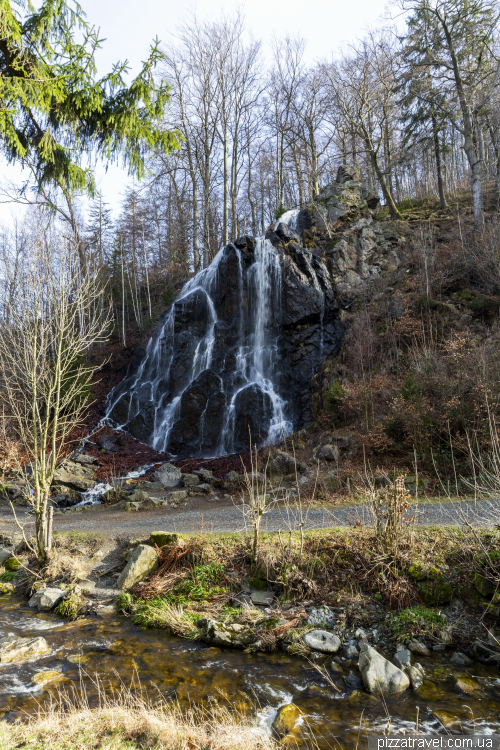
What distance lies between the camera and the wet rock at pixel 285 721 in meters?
3.55

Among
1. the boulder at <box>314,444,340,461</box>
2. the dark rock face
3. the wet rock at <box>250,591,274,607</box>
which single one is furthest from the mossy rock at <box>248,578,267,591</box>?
the dark rock face

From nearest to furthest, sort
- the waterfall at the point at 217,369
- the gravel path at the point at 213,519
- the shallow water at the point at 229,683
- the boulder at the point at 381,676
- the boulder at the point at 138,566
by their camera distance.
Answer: the shallow water at the point at 229,683 → the boulder at the point at 381,676 → the boulder at the point at 138,566 → the gravel path at the point at 213,519 → the waterfall at the point at 217,369

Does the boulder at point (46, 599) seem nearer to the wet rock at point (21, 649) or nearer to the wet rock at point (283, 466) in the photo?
the wet rock at point (21, 649)

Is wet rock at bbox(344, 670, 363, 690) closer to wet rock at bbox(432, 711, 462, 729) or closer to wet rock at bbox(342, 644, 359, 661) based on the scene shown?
wet rock at bbox(342, 644, 359, 661)

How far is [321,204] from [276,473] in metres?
14.2

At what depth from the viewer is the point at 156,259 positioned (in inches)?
1249

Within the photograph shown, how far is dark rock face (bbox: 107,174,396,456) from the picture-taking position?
16.4 meters

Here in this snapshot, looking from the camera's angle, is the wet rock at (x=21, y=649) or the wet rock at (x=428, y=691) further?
the wet rock at (x=21, y=649)

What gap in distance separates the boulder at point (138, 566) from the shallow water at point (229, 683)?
945 millimetres

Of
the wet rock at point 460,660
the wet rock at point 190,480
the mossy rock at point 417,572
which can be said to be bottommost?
the wet rock at point 460,660

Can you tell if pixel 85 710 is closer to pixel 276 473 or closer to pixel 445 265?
pixel 276 473

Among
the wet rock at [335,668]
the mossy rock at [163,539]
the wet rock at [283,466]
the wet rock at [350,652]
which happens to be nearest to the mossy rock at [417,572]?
the wet rock at [350,652]

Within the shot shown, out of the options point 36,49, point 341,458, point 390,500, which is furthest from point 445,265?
point 36,49

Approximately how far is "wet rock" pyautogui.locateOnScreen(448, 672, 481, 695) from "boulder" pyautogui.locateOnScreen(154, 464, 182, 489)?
895cm
